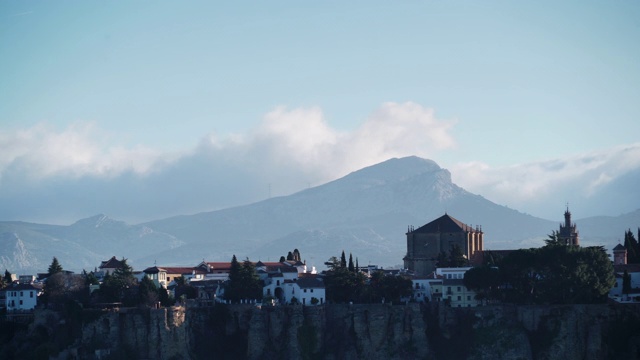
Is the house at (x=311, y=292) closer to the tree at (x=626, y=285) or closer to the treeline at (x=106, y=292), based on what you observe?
the treeline at (x=106, y=292)

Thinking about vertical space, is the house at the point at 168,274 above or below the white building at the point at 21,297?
above

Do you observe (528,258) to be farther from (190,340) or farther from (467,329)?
(190,340)

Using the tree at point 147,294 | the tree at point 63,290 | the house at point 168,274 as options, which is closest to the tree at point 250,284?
the tree at point 147,294

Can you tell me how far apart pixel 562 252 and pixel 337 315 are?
21.5 m

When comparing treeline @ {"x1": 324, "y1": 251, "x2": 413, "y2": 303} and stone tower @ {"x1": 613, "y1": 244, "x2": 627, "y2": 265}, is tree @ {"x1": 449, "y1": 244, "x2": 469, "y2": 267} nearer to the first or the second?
treeline @ {"x1": 324, "y1": 251, "x2": 413, "y2": 303}

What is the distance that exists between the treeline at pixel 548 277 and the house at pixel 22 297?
40515 mm

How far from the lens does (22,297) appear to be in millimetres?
114875

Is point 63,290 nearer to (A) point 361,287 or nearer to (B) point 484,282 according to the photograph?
(A) point 361,287

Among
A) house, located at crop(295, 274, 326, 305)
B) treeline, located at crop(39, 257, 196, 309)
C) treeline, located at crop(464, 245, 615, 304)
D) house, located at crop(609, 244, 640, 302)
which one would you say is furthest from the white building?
house, located at crop(609, 244, 640, 302)

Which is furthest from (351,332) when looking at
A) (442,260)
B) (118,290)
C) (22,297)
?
(22,297)

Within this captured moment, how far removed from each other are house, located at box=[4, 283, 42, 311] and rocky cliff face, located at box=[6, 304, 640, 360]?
749 cm

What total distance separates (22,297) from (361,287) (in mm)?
31875

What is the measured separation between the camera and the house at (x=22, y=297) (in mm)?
114000

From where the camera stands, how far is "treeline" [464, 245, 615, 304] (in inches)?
4272
